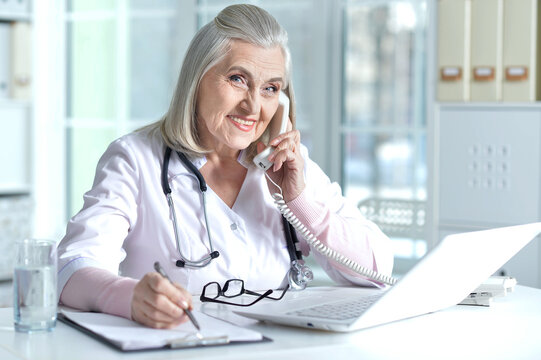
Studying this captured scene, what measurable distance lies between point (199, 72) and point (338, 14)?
1.82 meters

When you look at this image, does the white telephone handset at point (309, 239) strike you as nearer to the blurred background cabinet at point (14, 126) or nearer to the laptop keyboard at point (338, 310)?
the laptop keyboard at point (338, 310)

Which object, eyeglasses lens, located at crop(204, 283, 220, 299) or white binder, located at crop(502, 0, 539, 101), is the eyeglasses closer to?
eyeglasses lens, located at crop(204, 283, 220, 299)

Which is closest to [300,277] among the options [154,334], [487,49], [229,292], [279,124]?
[229,292]

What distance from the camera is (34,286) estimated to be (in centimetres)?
122

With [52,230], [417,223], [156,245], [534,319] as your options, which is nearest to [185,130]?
[156,245]

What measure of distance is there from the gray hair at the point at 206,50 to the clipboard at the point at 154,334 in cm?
62

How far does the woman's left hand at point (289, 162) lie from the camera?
179cm

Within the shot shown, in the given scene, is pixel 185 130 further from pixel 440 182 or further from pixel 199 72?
pixel 440 182

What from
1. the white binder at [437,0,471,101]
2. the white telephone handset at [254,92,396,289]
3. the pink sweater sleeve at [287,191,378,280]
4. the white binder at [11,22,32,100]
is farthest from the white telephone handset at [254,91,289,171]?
the white binder at [11,22,32,100]

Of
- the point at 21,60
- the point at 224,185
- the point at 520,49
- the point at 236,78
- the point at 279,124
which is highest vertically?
the point at 21,60

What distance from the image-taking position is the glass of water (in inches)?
48.1

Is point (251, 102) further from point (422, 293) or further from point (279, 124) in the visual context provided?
point (422, 293)

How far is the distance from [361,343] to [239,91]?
2.61 ft

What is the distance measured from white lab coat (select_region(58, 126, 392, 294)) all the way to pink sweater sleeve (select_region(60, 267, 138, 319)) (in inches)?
7.3
